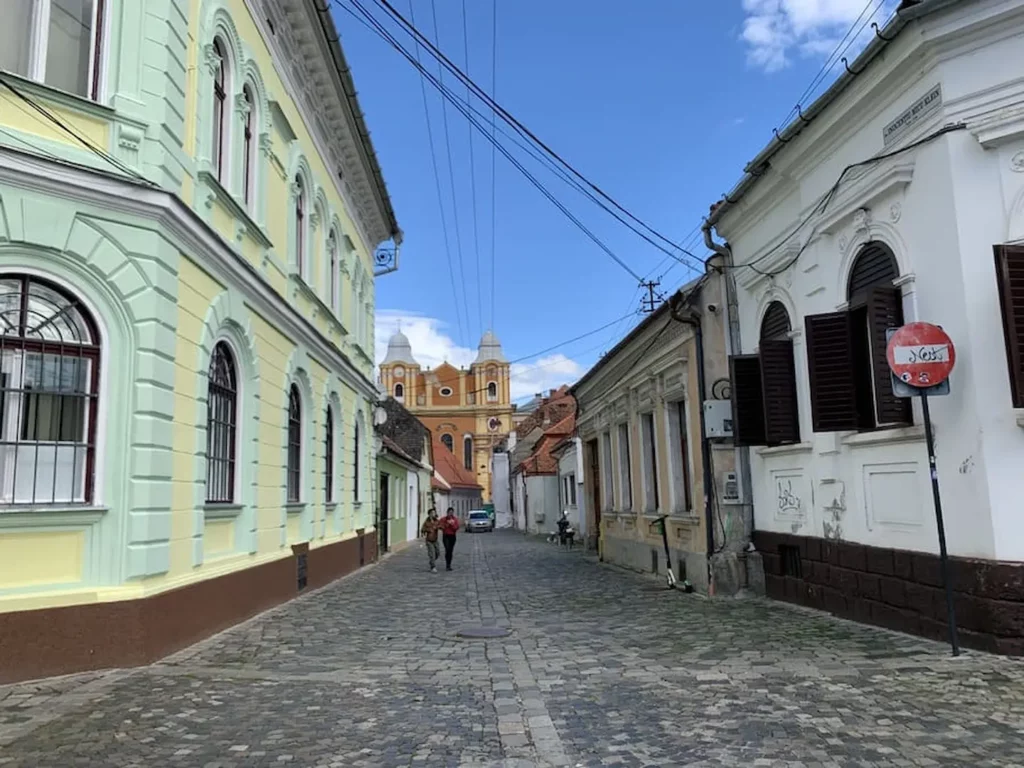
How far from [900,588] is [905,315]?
2771mm

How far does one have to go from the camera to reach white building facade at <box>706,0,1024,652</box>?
728 centimetres

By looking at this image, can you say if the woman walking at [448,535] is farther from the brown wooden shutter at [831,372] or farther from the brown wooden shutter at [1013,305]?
the brown wooden shutter at [1013,305]

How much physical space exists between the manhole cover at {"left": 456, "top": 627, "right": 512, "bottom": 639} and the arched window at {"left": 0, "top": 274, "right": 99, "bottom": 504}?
429cm

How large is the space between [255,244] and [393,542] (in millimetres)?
19274

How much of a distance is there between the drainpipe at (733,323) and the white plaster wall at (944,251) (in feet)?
7.33

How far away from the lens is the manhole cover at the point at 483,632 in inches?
369

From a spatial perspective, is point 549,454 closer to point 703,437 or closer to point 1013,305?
point 703,437

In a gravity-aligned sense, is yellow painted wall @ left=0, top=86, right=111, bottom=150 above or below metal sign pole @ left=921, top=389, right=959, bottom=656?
above

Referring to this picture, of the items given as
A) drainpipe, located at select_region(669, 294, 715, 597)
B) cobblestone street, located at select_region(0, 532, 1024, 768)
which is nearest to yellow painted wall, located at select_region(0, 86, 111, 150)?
cobblestone street, located at select_region(0, 532, 1024, 768)

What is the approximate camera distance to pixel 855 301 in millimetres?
9203

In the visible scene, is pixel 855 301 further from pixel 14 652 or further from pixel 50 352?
pixel 14 652

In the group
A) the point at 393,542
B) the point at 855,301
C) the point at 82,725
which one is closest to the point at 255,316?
the point at 82,725

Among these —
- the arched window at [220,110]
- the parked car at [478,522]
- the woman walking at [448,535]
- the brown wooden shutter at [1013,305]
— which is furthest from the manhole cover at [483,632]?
the parked car at [478,522]

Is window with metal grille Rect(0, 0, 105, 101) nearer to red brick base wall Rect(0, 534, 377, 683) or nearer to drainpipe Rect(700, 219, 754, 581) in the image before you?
red brick base wall Rect(0, 534, 377, 683)
